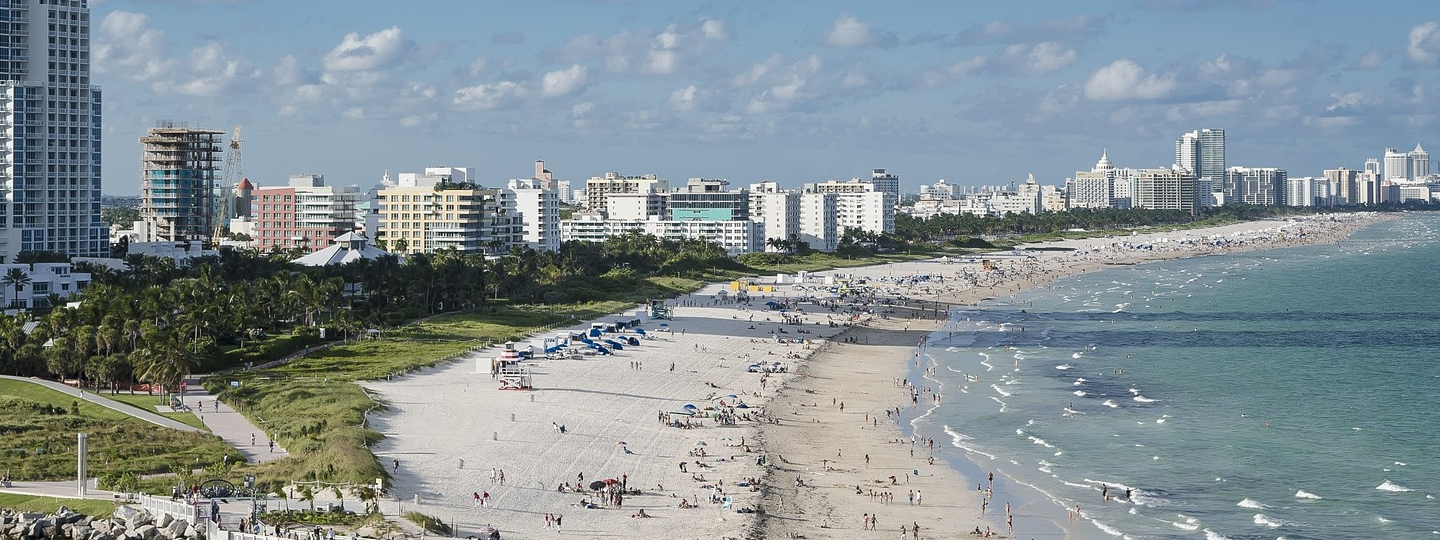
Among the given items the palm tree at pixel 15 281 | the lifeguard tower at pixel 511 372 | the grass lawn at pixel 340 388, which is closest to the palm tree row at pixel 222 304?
Answer: the palm tree at pixel 15 281

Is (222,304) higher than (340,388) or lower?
higher

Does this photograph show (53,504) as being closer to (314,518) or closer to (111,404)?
(314,518)

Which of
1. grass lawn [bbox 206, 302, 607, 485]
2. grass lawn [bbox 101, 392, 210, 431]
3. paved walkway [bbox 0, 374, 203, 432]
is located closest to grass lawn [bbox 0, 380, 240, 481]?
paved walkway [bbox 0, 374, 203, 432]

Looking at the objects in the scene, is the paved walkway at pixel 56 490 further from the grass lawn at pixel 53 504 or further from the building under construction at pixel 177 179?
the building under construction at pixel 177 179

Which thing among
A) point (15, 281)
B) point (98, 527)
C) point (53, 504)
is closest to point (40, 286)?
point (15, 281)

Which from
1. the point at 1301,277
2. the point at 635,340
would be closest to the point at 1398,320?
the point at 1301,277

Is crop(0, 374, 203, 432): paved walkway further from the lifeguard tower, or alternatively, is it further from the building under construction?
the building under construction

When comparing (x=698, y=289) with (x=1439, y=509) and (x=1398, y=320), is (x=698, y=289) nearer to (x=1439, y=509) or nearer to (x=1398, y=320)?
(x=1398, y=320)
